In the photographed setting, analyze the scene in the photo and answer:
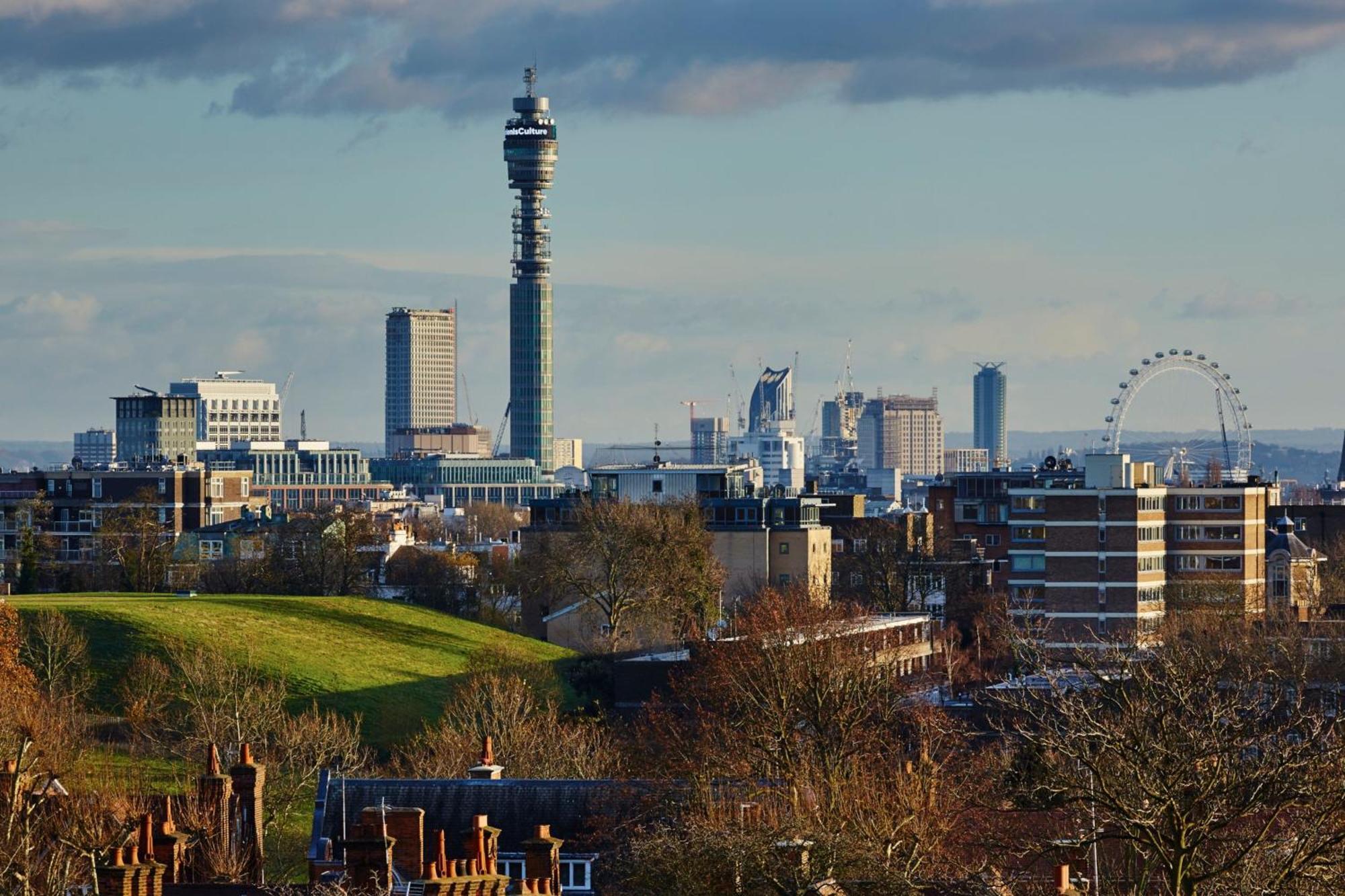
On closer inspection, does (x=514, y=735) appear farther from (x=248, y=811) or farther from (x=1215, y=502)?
(x=1215, y=502)

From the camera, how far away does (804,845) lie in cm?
4678

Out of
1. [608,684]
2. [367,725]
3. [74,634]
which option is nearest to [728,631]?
[608,684]

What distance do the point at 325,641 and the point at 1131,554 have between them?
47.2 m

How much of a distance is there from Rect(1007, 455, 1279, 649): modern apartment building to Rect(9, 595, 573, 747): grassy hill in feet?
96.2

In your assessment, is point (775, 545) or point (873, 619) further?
point (775, 545)

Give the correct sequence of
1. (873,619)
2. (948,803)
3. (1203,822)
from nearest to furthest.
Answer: (1203,822)
(948,803)
(873,619)

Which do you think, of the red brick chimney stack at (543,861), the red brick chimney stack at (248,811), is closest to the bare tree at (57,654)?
the red brick chimney stack at (248,811)

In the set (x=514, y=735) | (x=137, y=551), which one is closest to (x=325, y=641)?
(x=137, y=551)

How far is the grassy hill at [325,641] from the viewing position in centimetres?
12019

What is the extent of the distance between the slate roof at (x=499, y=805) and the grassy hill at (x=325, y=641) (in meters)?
50.0

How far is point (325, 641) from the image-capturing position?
134 meters

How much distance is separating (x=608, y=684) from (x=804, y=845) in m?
80.7

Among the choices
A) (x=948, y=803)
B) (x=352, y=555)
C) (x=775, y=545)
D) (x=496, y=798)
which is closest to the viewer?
(x=496, y=798)

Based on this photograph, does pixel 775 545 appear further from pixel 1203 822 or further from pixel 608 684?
pixel 1203 822
